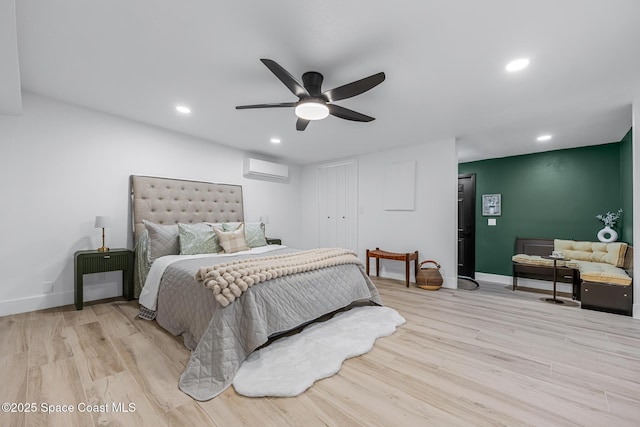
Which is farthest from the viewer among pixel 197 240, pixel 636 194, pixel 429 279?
pixel 429 279

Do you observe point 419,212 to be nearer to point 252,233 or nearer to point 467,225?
point 467,225

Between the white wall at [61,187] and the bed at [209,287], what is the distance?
1.00 feet

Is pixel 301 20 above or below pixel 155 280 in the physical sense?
above

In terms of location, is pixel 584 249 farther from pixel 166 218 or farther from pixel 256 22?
pixel 166 218

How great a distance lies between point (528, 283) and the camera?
459 centimetres

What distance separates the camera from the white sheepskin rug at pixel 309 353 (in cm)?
167

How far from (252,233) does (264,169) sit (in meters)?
1.60

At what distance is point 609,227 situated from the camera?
396 cm

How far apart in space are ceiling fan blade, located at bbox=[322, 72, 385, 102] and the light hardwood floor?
210 centimetres

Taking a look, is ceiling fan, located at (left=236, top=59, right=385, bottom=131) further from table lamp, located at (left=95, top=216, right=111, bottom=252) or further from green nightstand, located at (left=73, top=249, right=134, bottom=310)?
green nightstand, located at (left=73, top=249, right=134, bottom=310)

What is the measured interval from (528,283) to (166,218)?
234 inches

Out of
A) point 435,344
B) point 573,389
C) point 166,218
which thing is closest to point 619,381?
point 573,389

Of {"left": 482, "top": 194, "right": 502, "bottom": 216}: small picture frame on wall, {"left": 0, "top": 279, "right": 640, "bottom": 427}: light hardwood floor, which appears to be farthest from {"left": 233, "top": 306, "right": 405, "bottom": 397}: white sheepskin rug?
{"left": 482, "top": 194, "right": 502, "bottom": 216}: small picture frame on wall

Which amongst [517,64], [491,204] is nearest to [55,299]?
[517,64]
